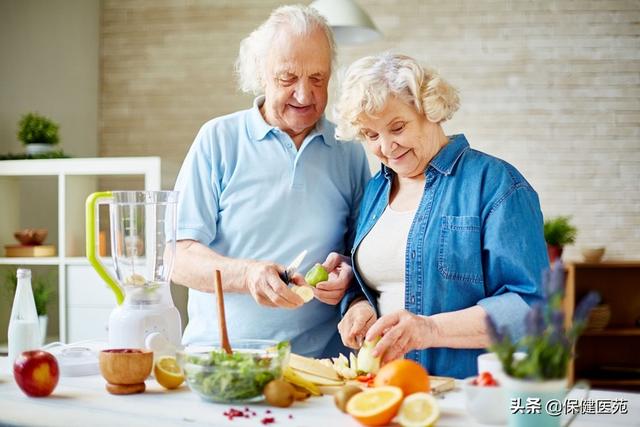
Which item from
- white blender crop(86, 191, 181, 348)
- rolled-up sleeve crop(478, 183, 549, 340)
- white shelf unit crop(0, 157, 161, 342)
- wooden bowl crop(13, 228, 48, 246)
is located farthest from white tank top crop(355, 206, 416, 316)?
wooden bowl crop(13, 228, 48, 246)

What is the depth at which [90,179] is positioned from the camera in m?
4.87

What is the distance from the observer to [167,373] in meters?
1.76

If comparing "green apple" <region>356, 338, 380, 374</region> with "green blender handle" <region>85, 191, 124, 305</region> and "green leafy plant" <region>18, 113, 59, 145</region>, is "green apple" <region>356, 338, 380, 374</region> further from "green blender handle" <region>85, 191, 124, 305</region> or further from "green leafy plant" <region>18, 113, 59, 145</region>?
"green leafy plant" <region>18, 113, 59, 145</region>

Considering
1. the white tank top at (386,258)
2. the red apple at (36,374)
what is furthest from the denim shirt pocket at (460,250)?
the red apple at (36,374)

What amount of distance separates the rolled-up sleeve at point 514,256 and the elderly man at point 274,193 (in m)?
0.50

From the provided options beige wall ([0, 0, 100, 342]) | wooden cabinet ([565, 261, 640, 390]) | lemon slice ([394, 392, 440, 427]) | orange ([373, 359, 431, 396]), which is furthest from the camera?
wooden cabinet ([565, 261, 640, 390])

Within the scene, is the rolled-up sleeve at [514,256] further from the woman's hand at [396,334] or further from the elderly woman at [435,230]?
the woman's hand at [396,334]

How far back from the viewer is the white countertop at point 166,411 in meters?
1.50

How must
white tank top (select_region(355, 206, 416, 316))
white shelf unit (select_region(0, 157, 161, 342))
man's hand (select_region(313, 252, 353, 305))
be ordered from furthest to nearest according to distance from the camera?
white shelf unit (select_region(0, 157, 161, 342)), man's hand (select_region(313, 252, 353, 305)), white tank top (select_region(355, 206, 416, 316))

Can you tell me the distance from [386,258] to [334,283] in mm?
179

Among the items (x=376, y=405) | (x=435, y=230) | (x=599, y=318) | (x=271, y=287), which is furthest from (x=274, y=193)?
(x=599, y=318)

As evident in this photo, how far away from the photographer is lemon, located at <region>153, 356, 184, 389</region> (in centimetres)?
176

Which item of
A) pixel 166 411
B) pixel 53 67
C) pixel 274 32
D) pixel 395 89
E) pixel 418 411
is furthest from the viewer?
pixel 53 67

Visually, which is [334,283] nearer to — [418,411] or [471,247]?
[471,247]
